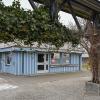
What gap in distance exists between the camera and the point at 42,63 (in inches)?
806

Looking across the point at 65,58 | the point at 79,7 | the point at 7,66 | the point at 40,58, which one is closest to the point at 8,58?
the point at 7,66

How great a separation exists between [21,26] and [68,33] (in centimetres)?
226

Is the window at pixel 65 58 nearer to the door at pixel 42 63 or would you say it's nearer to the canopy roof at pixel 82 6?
the door at pixel 42 63

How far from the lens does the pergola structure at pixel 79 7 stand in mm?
6478

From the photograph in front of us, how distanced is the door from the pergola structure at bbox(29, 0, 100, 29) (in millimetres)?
11343

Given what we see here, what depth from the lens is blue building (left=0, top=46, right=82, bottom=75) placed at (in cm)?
1906

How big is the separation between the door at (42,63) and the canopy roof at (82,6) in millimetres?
11688

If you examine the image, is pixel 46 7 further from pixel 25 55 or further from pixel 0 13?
pixel 25 55

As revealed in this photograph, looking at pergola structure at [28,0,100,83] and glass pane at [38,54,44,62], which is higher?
pergola structure at [28,0,100,83]

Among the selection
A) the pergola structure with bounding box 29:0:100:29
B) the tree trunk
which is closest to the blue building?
the tree trunk

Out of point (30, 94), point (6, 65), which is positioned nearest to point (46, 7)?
point (30, 94)

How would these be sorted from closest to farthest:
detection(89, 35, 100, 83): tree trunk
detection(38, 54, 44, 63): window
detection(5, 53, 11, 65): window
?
detection(89, 35, 100, 83): tree trunk
detection(38, 54, 44, 63): window
detection(5, 53, 11, 65): window

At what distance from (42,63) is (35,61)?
1036mm

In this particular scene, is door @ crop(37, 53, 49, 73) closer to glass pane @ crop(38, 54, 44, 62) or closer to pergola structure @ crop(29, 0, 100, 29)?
glass pane @ crop(38, 54, 44, 62)
